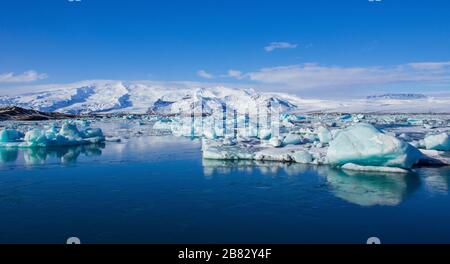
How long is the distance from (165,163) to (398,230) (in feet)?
25.2

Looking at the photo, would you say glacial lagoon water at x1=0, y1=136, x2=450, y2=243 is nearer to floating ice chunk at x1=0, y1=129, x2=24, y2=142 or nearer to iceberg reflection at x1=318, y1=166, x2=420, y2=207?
iceberg reflection at x1=318, y1=166, x2=420, y2=207

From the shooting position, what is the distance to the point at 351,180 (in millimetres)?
9516

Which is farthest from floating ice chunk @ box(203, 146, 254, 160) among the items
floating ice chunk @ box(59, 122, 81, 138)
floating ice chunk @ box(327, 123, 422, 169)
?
floating ice chunk @ box(59, 122, 81, 138)

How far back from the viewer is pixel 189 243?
5605 millimetres

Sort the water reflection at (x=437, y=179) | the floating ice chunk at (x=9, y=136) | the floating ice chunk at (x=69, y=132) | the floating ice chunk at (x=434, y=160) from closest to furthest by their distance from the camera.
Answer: the water reflection at (x=437, y=179) < the floating ice chunk at (x=434, y=160) < the floating ice chunk at (x=9, y=136) < the floating ice chunk at (x=69, y=132)

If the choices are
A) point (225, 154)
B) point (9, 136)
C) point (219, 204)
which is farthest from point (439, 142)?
point (9, 136)

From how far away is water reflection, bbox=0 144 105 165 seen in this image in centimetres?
1333

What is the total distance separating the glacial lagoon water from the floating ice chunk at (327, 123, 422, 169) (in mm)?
408

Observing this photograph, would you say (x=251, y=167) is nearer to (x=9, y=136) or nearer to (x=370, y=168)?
(x=370, y=168)

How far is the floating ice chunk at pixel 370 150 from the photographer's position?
10.0 m

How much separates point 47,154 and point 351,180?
10522 mm

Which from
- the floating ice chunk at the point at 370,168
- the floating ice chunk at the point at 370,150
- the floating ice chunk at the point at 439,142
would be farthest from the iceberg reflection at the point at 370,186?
the floating ice chunk at the point at 439,142

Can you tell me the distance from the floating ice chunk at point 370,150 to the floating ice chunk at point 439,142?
3.15 m

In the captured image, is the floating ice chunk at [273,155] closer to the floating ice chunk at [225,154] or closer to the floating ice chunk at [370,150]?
the floating ice chunk at [225,154]
